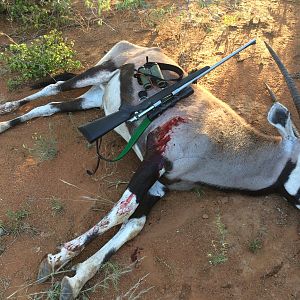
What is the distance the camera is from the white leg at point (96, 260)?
3599 millimetres

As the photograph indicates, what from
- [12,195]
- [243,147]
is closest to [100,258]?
[12,195]

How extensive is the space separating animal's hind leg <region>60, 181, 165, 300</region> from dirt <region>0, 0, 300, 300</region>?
75 mm

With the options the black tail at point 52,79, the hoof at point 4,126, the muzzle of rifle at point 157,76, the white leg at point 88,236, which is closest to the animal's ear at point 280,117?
the muzzle of rifle at point 157,76

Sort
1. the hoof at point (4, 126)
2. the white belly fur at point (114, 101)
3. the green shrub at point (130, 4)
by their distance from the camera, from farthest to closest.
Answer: the green shrub at point (130, 4)
the hoof at point (4, 126)
the white belly fur at point (114, 101)

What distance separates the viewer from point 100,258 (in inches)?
151

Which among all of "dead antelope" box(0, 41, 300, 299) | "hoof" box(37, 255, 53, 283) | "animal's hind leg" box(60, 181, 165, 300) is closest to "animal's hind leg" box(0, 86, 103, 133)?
"dead antelope" box(0, 41, 300, 299)

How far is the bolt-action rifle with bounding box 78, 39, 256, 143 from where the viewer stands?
158 inches

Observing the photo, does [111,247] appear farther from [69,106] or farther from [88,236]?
[69,106]

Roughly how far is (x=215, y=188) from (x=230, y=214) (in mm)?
272

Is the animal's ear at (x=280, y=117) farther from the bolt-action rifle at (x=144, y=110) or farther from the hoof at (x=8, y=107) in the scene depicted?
the hoof at (x=8, y=107)

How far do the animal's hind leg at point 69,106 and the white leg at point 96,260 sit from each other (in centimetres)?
184

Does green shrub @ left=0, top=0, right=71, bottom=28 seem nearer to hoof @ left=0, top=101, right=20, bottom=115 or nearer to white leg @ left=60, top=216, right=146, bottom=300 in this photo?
hoof @ left=0, top=101, right=20, bottom=115

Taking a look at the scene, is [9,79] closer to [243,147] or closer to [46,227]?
[46,227]

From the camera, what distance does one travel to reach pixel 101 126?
4.06 m
